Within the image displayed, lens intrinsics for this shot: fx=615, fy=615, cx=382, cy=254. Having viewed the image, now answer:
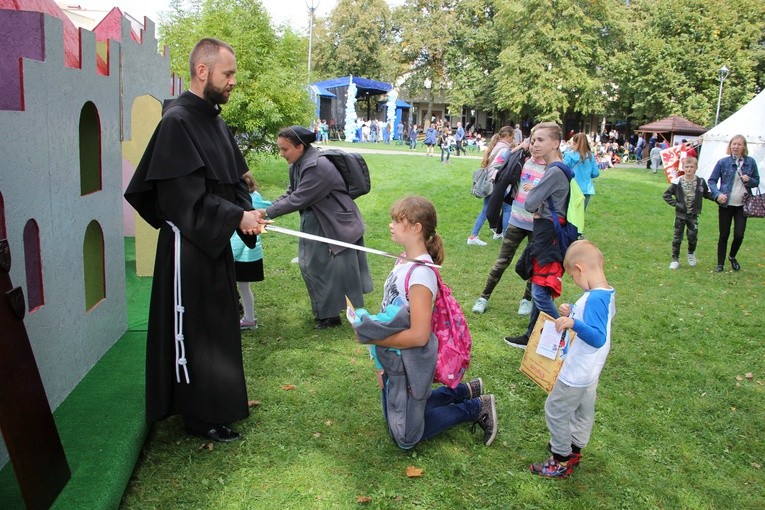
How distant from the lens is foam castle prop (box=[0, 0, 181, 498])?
10.8ft

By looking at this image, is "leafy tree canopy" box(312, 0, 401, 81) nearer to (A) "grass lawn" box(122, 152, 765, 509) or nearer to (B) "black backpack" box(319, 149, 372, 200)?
(A) "grass lawn" box(122, 152, 765, 509)

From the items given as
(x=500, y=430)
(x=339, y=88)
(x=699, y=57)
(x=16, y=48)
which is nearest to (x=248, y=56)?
(x=16, y=48)

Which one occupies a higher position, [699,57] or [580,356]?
[699,57]

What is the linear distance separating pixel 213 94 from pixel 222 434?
6.77ft

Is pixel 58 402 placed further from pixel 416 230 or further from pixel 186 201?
pixel 416 230

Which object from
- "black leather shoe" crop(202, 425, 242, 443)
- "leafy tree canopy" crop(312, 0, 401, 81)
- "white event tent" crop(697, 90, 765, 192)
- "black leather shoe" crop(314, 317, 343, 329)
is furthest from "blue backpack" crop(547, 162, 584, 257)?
"leafy tree canopy" crop(312, 0, 401, 81)

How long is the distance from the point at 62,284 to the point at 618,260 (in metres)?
8.39

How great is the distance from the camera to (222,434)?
150 inches

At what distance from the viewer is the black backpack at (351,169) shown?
5.77 m

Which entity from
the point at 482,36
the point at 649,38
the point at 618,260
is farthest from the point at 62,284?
the point at 482,36

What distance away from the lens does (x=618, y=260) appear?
992cm

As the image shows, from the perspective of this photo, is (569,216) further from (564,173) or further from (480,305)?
(480,305)

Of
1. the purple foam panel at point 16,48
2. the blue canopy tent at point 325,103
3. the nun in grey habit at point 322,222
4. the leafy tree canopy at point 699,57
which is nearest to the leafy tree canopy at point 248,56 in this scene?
the nun in grey habit at point 322,222

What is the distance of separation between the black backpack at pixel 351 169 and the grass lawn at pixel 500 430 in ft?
4.50
